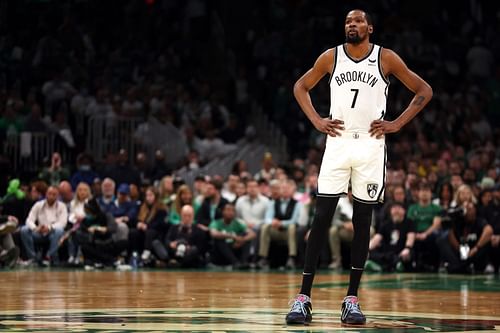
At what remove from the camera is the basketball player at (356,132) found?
830 cm

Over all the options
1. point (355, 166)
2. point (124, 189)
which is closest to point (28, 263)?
point (124, 189)

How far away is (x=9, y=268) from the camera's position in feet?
53.1

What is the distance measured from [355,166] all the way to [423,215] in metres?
9.24

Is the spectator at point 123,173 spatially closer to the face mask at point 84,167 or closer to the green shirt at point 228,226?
the face mask at point 84,167

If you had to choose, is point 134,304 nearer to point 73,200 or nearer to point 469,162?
point 73,200

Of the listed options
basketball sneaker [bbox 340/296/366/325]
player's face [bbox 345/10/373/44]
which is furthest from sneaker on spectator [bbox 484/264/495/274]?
player's face [bbox 345/10/373/44]

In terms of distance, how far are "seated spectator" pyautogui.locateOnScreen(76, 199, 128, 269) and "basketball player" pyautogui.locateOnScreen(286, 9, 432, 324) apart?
9.29 meters

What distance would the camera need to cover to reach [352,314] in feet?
26.0

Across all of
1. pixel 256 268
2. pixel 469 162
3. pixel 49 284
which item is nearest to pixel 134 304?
pixel 49 284

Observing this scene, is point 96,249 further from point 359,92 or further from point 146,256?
point 359,92

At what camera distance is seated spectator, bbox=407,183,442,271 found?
56.6 feet

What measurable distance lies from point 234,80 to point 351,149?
1765 cm

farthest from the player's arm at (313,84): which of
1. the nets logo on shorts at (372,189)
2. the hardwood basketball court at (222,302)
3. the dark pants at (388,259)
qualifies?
the dark pants at (388,259)

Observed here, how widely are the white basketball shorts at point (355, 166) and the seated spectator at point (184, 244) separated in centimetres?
931
